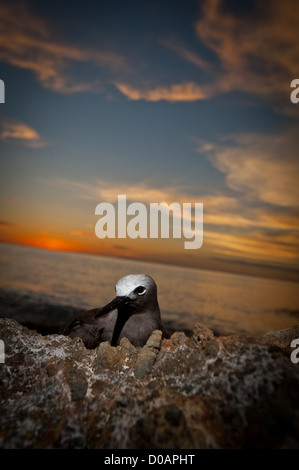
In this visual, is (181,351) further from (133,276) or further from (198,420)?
(133,276)

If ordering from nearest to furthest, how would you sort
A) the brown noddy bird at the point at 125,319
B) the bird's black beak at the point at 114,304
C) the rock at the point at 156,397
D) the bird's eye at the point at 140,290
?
the rock at the point at 156,397 < the brown noddy bird at the point at 125,319 < the bird's black beak at the point at 114,304 < the bird's eye at the point at 140,290

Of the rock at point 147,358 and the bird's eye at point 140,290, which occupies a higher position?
the bird's eye at point 140,290

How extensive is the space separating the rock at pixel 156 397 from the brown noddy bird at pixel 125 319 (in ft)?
5.54

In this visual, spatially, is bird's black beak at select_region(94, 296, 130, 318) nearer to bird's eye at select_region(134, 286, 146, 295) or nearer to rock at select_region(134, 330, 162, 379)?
bird's eye at select_region(134, 286, 146, 295)

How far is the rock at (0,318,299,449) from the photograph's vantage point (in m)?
1.59

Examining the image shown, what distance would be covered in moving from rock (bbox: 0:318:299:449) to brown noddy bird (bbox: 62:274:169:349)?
1.69m

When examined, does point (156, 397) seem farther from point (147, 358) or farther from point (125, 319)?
point (125, 319)

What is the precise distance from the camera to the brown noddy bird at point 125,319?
166 inches

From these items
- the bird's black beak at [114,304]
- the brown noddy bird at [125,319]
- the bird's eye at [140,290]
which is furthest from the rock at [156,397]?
Result: the bird's eye at [140,290]

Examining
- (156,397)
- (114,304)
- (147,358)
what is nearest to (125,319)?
(114,304)

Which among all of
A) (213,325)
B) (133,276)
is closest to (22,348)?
(133,276)

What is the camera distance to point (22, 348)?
261 centimetres

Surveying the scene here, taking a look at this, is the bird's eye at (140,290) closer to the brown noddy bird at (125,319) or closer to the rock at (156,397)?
the brown noddy bird at (125,319)

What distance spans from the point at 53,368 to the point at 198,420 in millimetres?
1463
